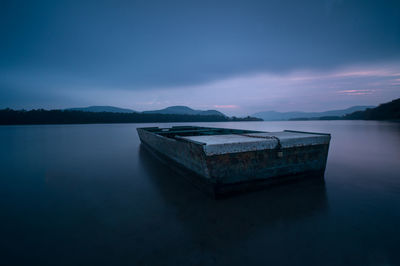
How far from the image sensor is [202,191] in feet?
11.8

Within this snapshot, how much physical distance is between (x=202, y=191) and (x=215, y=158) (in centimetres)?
109

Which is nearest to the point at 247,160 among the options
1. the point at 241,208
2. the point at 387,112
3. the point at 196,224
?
the point at 241,208

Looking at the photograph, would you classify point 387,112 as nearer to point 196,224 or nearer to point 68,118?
point 196,224

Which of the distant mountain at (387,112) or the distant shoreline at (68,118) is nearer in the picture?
the distant mountain at (387,112)

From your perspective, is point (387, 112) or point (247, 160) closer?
point (247, 160)

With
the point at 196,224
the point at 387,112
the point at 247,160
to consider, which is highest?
the point at 387,112

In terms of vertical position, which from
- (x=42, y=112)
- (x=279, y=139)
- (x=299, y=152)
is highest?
(x=42, y=112)

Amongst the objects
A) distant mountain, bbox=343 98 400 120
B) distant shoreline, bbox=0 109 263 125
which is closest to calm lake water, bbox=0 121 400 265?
distant mountain, bbox=343 98 400 120

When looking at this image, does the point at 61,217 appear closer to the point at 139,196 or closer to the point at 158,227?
the point at 139,196

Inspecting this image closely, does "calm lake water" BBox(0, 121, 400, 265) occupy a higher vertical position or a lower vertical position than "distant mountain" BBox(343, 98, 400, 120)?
lower

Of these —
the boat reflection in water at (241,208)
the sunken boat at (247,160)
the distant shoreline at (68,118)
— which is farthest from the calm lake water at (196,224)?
the distant shoreline at (68,118)

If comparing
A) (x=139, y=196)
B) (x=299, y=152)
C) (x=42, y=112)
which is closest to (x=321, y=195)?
(x=299, y=152)

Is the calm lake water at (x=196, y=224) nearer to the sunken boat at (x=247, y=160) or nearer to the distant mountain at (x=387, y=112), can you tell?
the sunken boat at (x=247, y=160)

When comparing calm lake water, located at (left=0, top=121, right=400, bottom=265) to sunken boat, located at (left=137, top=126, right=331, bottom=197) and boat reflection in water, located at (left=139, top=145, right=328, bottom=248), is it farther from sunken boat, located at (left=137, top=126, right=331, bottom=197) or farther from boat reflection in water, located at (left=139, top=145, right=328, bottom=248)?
sunken boat, located at (left=137, top=126, right=331, bottom=197)
